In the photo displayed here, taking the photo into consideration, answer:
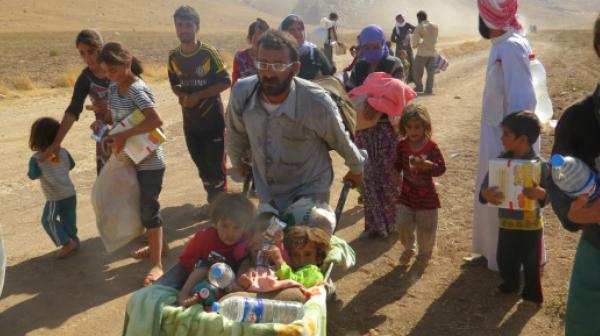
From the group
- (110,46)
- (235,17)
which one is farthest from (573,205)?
(235,17)

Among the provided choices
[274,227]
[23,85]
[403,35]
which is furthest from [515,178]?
[23,85]

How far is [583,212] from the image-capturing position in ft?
8.60

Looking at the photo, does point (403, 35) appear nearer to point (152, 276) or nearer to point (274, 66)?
point (152, 276)

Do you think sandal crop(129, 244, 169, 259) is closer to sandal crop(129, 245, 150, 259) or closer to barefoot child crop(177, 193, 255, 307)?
sandal crop(129, 245, 150, 259)

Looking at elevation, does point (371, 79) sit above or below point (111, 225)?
above

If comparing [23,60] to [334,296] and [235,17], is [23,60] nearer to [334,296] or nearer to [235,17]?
[334,296]

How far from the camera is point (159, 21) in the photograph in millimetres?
68438

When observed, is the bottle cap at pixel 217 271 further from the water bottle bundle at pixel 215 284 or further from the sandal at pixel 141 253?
the sandal at pixel 141 253

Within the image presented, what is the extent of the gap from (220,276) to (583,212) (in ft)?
5.89

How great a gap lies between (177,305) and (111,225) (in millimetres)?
2134

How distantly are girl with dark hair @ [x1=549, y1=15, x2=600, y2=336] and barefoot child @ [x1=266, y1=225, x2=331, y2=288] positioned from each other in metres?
1.34

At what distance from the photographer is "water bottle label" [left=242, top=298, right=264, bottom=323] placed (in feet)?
10.2

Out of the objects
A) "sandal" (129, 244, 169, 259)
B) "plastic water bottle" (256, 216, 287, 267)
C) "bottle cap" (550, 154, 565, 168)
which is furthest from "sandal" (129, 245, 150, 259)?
"bottle cap" (550, 154, 565, 168)

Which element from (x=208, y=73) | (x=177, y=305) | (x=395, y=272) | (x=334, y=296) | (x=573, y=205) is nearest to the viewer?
(x=573, y=205)
